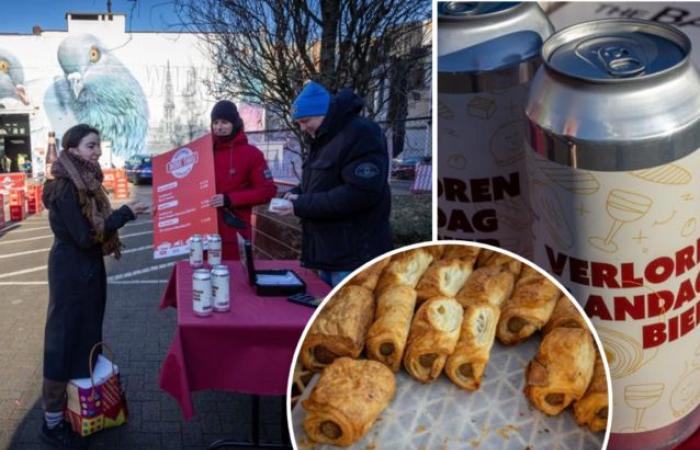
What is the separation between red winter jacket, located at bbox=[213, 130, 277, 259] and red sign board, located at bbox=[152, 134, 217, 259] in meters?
0.21

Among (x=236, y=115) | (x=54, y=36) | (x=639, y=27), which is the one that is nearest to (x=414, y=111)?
(x=236, y=115)

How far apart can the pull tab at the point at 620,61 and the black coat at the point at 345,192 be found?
3.59 ft

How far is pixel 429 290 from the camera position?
1359 mm

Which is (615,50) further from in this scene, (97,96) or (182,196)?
(97,96)

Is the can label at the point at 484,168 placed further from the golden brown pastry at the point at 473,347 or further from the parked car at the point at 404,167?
the parked car at the point at 404,167

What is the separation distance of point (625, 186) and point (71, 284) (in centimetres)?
213

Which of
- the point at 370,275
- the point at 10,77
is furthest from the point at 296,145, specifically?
the point at 10,77

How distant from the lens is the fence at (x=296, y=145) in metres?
4.53

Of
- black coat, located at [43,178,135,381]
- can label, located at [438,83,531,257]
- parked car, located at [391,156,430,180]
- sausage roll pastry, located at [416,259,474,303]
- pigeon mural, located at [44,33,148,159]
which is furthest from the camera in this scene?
pigeon mural, located at [44,33,148,159]

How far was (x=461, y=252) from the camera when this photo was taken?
1.42 m


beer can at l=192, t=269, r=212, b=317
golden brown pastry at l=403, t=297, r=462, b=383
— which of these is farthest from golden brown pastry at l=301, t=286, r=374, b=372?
beer can at l=192, t=269, r=212, b=317

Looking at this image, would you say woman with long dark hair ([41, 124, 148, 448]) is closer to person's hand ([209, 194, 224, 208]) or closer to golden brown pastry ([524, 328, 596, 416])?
person's hand ([209, 194, 224, 208])

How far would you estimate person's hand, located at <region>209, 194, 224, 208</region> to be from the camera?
2.95 m

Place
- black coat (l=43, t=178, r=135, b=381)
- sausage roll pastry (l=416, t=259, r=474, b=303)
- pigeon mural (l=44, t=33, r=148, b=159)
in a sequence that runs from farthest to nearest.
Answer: pigeon mural (l=44, t=33, r=148, b=159) → black coat (l=43, t=178, r=135, b=381) → sausage roll pastry (l=416, t=259, r=474, b=303)
